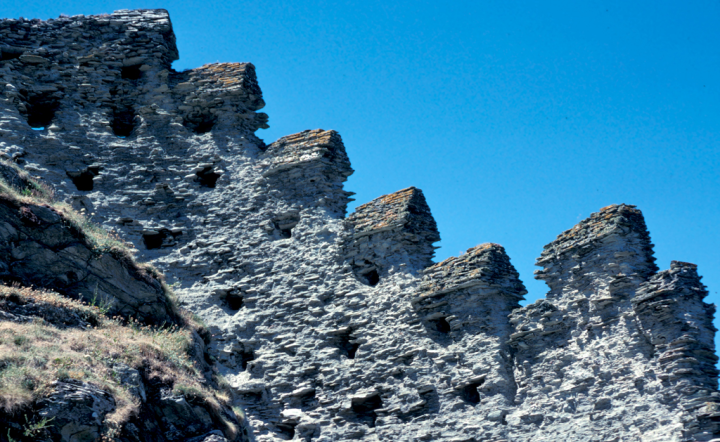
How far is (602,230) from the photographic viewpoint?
16719 millimetres

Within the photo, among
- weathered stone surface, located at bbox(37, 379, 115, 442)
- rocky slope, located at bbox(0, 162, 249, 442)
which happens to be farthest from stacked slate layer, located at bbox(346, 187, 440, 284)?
weathered stone surface, located at bbox(37, 379, 115, 442)

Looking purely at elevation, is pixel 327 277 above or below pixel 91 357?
above

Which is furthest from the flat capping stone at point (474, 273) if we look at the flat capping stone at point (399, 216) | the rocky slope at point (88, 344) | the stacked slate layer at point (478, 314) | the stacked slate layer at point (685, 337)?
the rocky slope at point (88, 344)

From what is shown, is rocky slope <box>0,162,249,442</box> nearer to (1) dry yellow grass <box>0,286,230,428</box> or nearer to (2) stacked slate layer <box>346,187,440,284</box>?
(1) dry yellow grass <box>0,286,230,428</box>

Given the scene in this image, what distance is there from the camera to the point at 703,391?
46.7 ft

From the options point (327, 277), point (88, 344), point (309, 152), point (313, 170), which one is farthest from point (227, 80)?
point (88, 344)

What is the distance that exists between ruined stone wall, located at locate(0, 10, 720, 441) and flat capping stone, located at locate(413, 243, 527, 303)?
0.15 feet

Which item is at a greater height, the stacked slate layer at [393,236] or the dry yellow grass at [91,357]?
the stacked slate layer at [393,236]

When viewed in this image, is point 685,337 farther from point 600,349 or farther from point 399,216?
point 399,216

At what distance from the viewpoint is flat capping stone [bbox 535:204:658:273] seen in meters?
16.5

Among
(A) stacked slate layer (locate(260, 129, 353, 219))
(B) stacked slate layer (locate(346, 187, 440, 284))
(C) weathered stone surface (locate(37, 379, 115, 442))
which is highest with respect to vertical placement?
(A) stacked slate layer (locate(260, 129, 353, 219))

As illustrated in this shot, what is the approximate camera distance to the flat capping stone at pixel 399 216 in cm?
1931

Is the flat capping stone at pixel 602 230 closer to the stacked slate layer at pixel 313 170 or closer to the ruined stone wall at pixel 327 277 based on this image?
the ruined stone wall at pixel 327 277

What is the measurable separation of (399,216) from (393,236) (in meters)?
0.44
